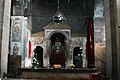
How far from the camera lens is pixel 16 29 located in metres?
20.2

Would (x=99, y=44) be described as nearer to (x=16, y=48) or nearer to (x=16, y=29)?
(x=16, y=48)

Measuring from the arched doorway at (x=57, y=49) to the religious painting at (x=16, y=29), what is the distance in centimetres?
929

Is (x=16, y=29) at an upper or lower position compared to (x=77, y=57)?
upper

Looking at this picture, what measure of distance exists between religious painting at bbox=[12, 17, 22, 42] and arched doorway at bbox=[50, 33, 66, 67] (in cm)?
929

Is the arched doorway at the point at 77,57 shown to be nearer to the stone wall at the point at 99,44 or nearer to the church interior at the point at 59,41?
the church interior at the point at 59,41

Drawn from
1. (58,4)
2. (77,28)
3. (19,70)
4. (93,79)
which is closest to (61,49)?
(77,28)

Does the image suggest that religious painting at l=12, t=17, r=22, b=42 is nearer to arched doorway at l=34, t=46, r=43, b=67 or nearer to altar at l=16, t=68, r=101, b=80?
altar at l=16, t=68, r=101, b=80

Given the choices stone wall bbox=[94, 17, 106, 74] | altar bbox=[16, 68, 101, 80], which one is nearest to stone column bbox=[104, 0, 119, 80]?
altar bbox=[16, 68, 101, 80]

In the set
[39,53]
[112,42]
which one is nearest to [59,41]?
[39,53]

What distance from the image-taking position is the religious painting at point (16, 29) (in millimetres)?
20094

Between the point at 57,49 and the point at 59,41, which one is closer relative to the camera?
the point at 57,49

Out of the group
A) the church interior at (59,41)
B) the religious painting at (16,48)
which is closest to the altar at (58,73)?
the church interior at (59,41)

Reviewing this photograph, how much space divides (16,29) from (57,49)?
9.98 metres

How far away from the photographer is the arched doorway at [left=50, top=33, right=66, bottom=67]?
28.7 m
